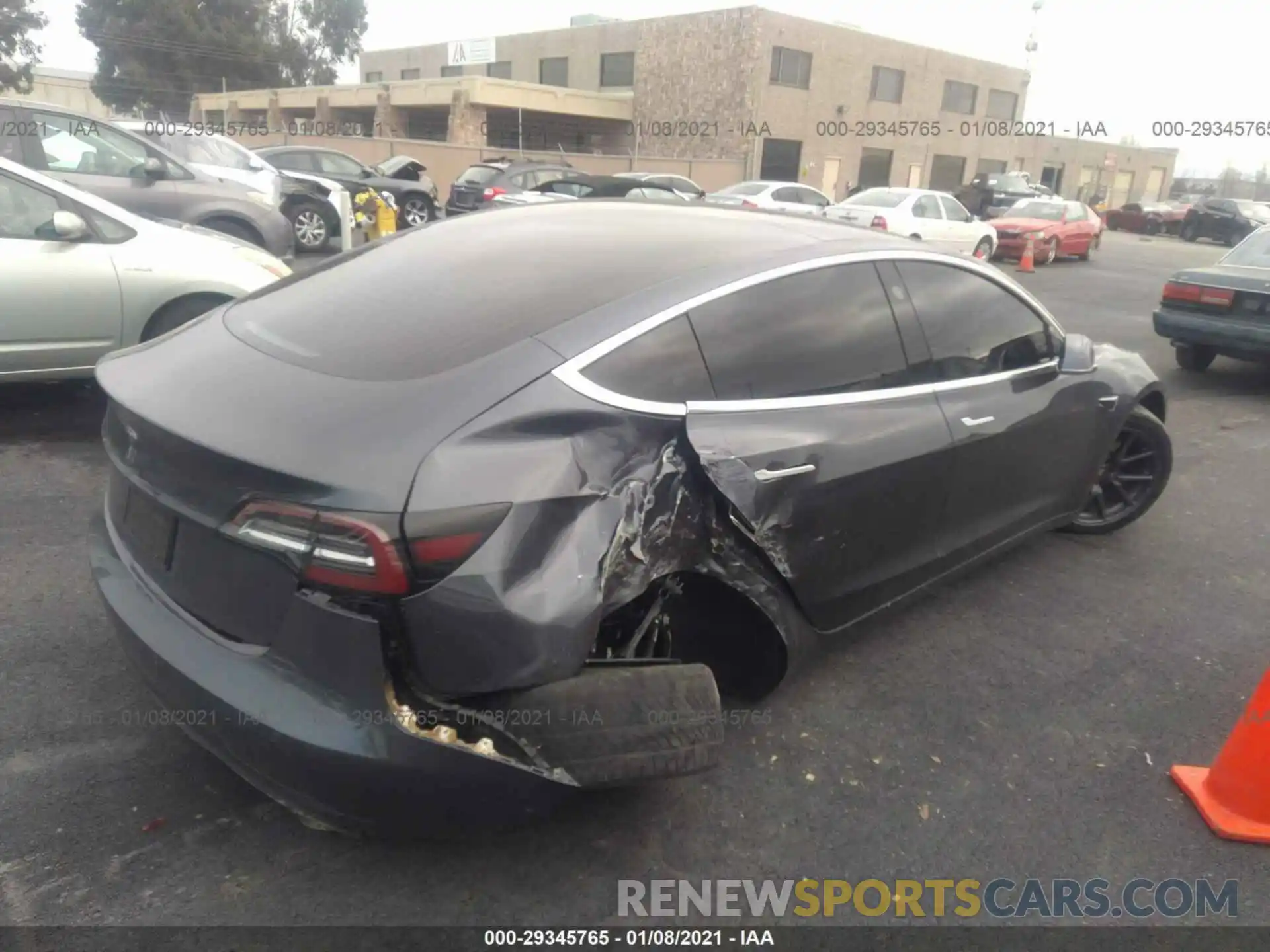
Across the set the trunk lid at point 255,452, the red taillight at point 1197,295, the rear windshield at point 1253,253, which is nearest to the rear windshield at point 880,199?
the rear windshield at point 1253,253

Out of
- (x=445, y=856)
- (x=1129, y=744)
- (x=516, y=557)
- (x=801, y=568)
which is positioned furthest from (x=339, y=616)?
(x=1129, y=744)

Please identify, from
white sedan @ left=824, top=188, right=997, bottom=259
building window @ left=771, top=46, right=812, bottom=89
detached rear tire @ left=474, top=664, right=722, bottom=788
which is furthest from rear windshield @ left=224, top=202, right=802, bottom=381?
building window @ left=771, top=46, right=812, bottom=89

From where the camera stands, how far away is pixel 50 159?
8141mm

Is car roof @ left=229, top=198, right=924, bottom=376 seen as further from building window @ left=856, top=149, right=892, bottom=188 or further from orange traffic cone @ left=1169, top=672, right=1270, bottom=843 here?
building window @ left=856, top=149, right=892, bottom=188

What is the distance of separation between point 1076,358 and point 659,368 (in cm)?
239

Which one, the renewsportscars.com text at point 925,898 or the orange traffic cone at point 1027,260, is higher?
the orange traffic cone at point 1027,260

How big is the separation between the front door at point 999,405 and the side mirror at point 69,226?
445 cm

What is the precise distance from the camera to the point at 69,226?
198 inches

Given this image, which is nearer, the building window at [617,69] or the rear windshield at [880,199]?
the rear windshield at [880,199]

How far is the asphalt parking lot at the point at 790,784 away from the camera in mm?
2297

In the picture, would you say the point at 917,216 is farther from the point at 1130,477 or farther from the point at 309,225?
the point at 1130,477

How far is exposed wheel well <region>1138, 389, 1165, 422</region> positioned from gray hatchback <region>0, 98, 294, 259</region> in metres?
8.17

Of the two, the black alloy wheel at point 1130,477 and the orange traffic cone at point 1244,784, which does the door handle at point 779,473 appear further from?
the black alloy wheel at point 1130,477

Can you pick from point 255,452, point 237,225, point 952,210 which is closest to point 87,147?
point 237,225
